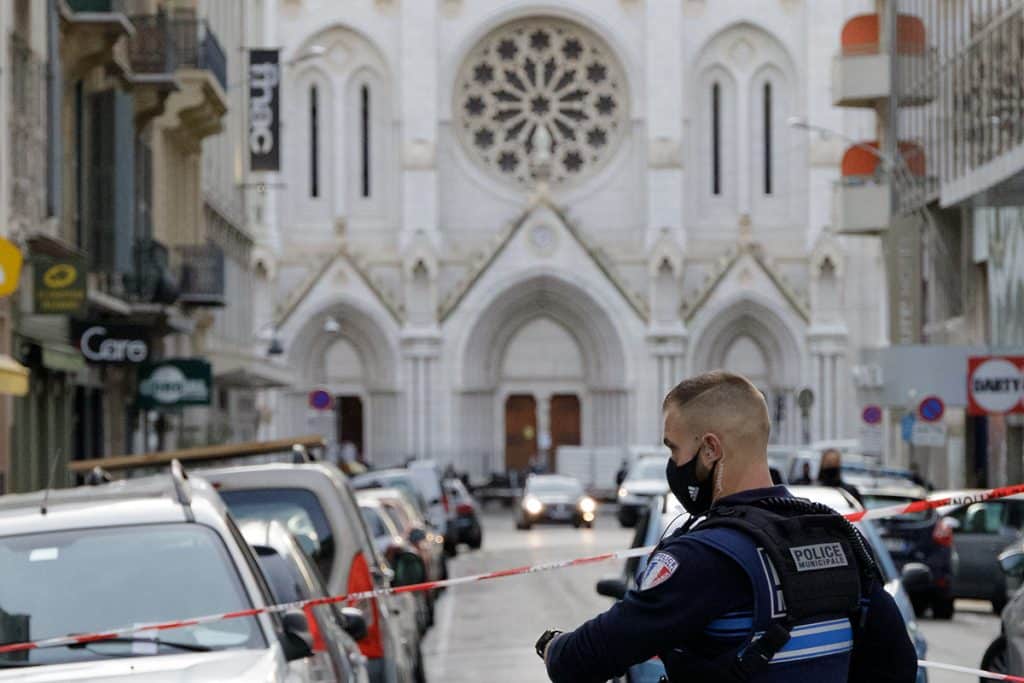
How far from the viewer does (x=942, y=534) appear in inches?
933

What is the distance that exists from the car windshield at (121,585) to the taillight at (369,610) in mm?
2971

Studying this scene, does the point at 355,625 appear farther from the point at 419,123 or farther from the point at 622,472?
the point at 419,123

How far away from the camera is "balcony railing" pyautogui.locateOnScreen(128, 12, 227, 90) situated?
34.8m

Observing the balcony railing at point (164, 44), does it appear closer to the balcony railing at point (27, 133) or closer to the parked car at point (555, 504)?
the balcony railing at point (27, 133)

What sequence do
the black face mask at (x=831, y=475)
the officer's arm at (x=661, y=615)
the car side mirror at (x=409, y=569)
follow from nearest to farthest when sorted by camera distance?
the officer's arm at (x=661, y=615) → the car side mirror at (x=409, y=569) → the black face mask at (x=831, y=475)

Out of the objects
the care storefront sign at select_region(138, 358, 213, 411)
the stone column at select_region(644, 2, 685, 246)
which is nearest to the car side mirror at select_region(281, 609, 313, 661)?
the care storefront sign at select_region(138, 358, 213, 411)

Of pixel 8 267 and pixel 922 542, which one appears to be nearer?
pixel 8 267

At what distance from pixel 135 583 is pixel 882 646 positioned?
362 cm

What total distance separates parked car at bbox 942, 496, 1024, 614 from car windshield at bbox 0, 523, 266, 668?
17.3m

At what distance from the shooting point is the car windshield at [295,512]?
11508 mm

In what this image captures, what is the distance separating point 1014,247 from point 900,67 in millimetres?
10474

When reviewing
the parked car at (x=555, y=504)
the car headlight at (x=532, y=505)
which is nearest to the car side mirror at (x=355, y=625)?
the parked car at (x=555, y=504)

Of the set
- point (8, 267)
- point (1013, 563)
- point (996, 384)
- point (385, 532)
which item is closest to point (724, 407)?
point (1013, 563)

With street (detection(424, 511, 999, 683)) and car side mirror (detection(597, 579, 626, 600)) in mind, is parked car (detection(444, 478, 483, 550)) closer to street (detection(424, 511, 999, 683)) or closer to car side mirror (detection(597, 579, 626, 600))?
street (detection(424, 511, 999, 683))
